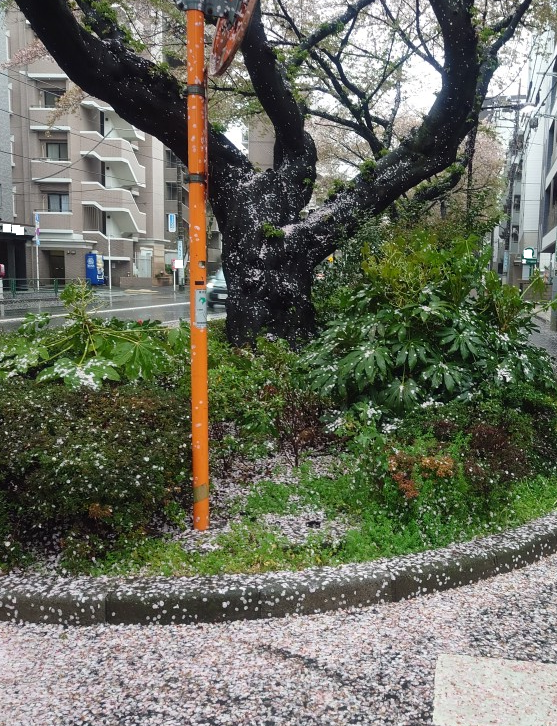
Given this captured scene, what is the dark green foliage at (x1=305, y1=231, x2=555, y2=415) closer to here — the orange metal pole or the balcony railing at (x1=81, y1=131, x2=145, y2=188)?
the orange metal pole

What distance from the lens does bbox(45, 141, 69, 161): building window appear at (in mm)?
40125

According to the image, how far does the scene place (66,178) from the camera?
40.2m

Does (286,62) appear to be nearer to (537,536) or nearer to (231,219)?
(231,219)

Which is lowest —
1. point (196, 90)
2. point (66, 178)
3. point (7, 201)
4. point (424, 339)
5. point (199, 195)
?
point (424, 339)

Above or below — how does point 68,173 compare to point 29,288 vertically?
above

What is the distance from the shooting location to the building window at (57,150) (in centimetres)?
4012

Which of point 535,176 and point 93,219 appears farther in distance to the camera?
point 535,176

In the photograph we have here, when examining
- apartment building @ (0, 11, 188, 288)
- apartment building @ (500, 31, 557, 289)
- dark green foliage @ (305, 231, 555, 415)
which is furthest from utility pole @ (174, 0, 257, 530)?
apartment building @ (0, 11, 188, 288)

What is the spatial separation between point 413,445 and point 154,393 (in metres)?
1.62

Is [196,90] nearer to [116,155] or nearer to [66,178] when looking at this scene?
[66,178]

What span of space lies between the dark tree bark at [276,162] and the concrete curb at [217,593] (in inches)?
182

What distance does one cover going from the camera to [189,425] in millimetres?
3820

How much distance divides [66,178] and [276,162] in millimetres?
35137

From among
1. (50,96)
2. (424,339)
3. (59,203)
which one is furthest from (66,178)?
(424,339)
